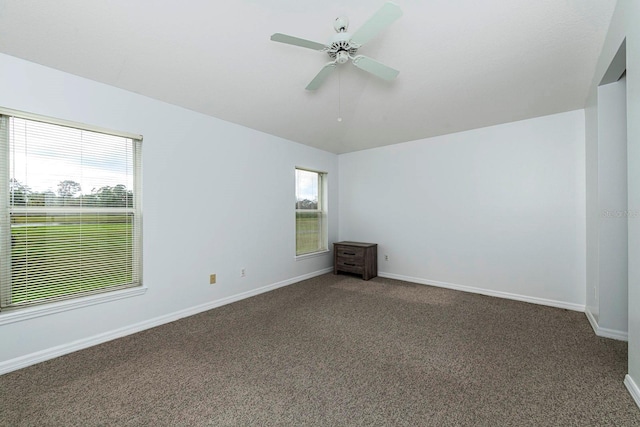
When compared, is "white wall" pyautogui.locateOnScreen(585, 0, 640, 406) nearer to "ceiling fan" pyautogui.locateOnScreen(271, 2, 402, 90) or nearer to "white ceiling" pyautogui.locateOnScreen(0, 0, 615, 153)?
"white ceiling" pyautogui.locateOnScreen(0, 0, 615, 153)

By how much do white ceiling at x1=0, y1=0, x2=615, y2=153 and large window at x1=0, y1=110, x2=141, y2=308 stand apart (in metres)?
0.59

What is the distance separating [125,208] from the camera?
266 cm

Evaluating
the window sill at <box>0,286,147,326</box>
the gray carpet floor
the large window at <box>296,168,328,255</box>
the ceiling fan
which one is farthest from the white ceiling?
the gray carpet floor

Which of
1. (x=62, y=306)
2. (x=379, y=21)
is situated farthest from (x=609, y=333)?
(x=62, y=306)

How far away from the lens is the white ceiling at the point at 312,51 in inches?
70.0

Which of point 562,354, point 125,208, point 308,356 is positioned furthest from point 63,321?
point 562,354

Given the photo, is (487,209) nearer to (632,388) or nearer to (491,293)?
(491,293)

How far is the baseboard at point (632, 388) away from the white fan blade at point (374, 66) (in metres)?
2.56

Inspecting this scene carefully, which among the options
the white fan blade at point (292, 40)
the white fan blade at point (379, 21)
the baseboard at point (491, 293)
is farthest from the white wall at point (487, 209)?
the white fan blade at point (292, 40)

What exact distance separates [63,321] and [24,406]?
30.0 inches

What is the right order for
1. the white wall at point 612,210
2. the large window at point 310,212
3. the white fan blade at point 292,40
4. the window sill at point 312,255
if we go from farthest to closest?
1. the large window at point 310,212
2. the window sill at point 312,255
3. the white wall at point 612,210
4. the white fan blade at point 292,40

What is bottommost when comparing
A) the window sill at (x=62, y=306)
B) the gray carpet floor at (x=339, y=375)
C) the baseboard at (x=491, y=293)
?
the gray carpet floor at (x=339, y=375)

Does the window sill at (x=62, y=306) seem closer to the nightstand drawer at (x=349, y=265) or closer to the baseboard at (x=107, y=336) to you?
the baseboard at (x=107, y=336)

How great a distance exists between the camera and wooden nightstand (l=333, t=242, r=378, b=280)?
456 centimetres
